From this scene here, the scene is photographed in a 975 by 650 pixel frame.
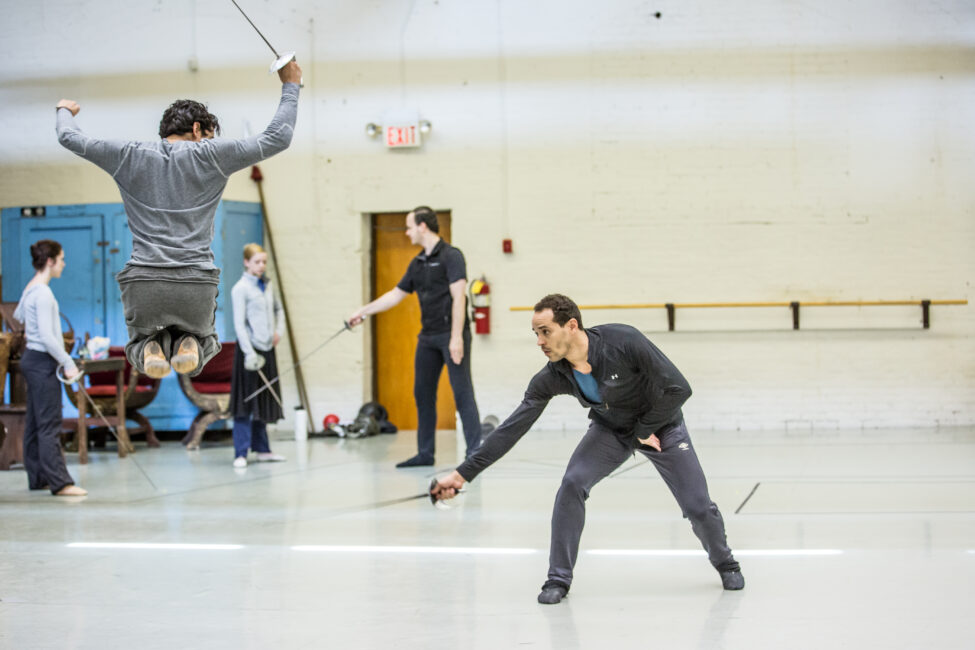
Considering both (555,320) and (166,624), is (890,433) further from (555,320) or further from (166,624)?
(166,624)

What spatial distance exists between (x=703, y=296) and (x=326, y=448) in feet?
12.7

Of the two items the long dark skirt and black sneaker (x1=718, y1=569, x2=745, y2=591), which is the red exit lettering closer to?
the long dark skirt

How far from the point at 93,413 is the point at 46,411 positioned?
2.93 meters

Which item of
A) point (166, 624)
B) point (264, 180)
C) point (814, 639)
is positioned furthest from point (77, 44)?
point (814, 639)

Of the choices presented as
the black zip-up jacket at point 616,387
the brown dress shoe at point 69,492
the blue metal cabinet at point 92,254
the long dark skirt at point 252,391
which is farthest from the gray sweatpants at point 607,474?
the blue metal cabinet at point 92,254

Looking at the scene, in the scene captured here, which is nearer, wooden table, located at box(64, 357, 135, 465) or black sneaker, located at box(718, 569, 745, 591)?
black sneaker, located at box(718, 569, 745, 591)

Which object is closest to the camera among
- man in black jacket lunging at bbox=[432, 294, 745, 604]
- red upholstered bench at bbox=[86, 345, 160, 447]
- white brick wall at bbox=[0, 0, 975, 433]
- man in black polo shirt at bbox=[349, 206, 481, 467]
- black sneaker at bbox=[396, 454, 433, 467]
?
man in black jacket lunging at bbox=[432, 294, 745, 604]

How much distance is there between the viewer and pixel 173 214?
3.58 metres

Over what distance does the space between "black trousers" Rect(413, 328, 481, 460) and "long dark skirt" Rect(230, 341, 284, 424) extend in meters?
1.21

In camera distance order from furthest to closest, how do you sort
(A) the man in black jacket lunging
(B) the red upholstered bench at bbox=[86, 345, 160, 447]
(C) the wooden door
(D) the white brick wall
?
(C) the wooden door, (D) the white brick wall, (B) the red upholstered bench at bbox=[86, 345, 160, 447], (A) the man in black jacket lunging

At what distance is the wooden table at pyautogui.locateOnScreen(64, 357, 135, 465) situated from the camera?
801 centimetres

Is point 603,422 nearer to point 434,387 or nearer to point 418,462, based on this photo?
point 434,387

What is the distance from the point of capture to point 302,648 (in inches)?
124

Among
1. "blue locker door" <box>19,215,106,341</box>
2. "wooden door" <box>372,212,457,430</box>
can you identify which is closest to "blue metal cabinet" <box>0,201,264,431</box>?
"blue locker door" <box>19,215,106,341</box>
